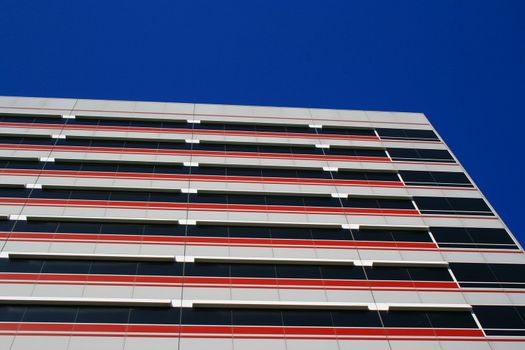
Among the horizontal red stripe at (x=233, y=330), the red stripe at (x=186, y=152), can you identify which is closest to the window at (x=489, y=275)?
the horizontal red stripe at (x=233, y=330)

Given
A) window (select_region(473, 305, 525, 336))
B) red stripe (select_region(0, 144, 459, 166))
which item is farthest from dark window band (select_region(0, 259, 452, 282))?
red stripe (select_region(0, 144, 459, 166))

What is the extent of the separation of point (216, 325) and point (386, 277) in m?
10.6

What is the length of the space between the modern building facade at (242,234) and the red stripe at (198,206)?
130 millimetres

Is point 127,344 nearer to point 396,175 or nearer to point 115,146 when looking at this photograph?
point 115,146

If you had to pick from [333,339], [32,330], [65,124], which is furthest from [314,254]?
[65,124]

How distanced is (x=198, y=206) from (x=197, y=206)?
66 mm

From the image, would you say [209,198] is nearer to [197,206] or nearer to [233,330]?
[197,206]

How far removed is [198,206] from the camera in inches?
1427

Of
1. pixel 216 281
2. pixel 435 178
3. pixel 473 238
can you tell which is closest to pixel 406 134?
pixel 435 178

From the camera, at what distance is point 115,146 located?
135 feet

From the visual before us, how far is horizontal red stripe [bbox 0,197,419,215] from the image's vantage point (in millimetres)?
35438

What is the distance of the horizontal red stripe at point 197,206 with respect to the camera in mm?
35438

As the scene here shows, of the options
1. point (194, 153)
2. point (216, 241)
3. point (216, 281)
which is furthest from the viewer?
point (194, 153)

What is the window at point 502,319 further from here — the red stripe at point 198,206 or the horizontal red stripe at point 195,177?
the horizontal red stripe at point 195,177
